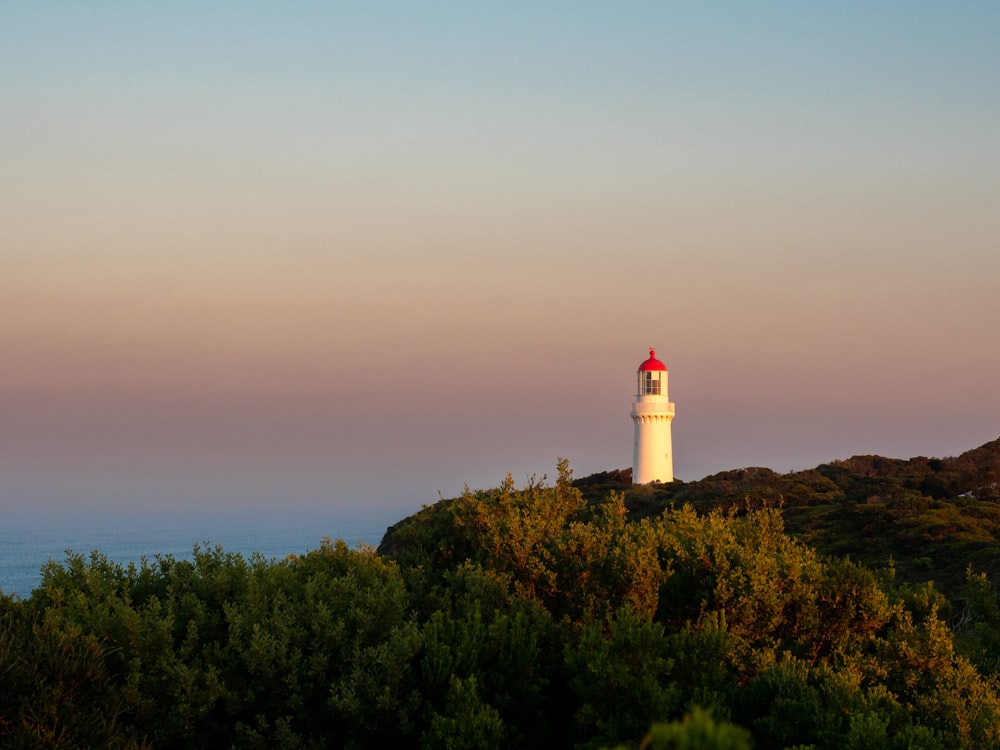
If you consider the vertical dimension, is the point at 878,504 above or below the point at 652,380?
below

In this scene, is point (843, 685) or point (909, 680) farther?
point (909, 680)

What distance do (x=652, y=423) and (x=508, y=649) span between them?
157ft

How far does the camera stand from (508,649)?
44.5ft

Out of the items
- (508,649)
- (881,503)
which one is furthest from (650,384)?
(508,649)

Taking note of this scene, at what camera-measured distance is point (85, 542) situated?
252 feet

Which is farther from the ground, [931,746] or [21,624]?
[21,624]

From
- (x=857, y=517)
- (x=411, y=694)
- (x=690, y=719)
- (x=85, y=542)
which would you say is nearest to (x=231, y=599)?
(x=411, y=694)

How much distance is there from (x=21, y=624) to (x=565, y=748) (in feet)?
25.0

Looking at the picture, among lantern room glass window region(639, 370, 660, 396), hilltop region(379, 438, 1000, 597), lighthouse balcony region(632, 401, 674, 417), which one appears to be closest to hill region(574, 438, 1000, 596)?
hilltop region(379, 438, 1000, 597)

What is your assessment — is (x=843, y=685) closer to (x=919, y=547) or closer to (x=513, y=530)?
(x=513, y=530)

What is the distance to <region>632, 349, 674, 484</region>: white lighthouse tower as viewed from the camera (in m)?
60.3

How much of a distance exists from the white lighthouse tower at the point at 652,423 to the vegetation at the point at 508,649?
4179 cm

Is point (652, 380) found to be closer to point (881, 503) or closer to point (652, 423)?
point (652, 423)

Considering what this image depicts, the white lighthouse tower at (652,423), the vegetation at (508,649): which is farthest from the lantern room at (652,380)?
the vegetation at (508,649)
